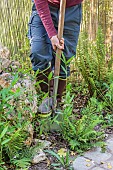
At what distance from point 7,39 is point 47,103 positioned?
3.77ft

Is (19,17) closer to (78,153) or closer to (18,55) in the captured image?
(18,55)

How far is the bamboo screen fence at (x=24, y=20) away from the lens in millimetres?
3355

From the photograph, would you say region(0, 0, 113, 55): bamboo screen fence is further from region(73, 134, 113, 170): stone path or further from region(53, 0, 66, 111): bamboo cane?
region(73, 134, 113, 170): stone path

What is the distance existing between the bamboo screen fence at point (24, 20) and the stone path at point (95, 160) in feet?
4.05

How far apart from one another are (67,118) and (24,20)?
1.38 metres

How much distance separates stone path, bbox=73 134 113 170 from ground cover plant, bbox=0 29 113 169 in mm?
48

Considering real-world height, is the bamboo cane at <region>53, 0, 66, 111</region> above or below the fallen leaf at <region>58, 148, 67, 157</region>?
above

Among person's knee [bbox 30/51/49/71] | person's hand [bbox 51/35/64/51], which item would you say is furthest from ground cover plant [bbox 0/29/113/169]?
person's hand [bbox 51/35/64/51]

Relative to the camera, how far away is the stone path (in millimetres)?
2291

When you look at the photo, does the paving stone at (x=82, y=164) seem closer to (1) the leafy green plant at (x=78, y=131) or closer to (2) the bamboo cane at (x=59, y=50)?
(1) the leafy green plant at (x=78, y=131)

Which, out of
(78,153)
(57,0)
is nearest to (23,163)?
(78,153)

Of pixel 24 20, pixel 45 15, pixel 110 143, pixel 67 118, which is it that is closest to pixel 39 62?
pixel 45 15

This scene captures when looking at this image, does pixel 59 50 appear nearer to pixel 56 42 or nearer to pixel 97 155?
pixel 56 42

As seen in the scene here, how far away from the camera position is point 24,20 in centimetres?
351
